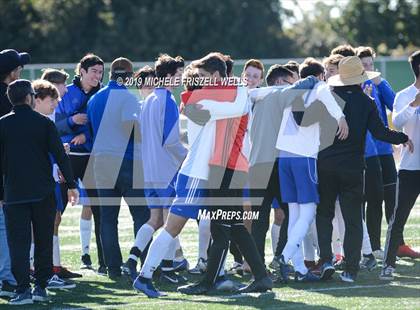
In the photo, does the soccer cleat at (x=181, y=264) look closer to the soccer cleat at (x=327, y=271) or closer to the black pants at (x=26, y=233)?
the soccer cleat at (x=327, y=271)

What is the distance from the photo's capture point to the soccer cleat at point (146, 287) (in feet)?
29.6

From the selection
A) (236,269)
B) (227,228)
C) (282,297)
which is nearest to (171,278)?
(236,269)

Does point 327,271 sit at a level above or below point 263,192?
below

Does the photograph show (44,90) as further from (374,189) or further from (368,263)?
(368,263)

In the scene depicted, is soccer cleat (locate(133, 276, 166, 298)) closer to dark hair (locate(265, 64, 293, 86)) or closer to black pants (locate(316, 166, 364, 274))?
black pants (locate(316, 166, 364, 274))

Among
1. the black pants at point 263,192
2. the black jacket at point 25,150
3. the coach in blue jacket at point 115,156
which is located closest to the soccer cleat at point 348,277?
the black pants at point 263,192

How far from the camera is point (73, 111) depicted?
1084cm

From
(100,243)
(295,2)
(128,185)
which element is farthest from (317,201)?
(295,2)

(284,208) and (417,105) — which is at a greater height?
(417,105)

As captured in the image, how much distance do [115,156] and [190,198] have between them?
174cm

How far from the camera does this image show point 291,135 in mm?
9797

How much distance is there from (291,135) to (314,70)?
616mm

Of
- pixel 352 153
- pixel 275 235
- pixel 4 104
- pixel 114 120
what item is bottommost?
pixel 275 235

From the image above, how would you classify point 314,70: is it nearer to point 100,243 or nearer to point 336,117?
point 336,117
